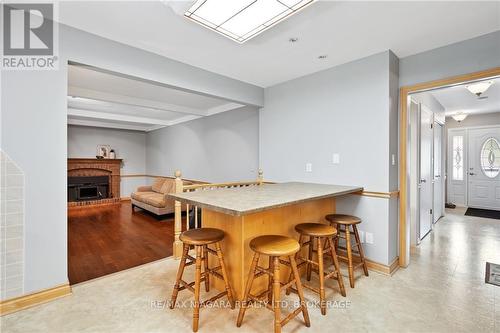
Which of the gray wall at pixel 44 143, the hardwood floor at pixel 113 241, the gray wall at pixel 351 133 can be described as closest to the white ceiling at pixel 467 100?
the gray wall at pixel 351 133

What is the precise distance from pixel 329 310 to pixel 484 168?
663 cm

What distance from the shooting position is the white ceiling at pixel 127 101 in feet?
11.8

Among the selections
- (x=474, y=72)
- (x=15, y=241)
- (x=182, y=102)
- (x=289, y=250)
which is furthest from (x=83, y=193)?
(x=474, y=72)

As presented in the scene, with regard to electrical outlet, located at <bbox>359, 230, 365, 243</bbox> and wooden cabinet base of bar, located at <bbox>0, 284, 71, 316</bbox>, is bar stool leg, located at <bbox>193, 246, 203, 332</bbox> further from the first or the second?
electrical outlet, located at <bbox>359, 230, 365, 243</bbox>

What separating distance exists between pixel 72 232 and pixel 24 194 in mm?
2764

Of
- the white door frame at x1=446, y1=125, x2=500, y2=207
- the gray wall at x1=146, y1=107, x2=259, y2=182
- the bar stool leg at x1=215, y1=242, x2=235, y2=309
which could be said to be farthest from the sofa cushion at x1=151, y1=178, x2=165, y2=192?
the white door frame at x1=446, y1=125, x2=500, y2=207

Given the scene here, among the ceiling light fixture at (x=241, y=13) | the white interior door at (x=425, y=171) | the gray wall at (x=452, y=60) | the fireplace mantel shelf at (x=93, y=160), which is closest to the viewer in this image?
the ceiling light fixture at (x=241, y=13)

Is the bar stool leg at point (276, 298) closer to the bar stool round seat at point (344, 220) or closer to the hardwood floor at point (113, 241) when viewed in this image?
the bar stool round seat at point (344, 220)

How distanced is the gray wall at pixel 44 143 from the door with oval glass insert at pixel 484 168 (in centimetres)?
804

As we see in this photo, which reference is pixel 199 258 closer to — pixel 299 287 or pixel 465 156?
pixel 299 287

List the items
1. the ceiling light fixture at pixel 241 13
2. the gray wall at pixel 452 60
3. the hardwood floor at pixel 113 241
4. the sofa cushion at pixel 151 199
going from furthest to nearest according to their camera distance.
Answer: the sofa cushion at pixel 151 199 → the hardwood floor at pixel 113 241 → the gray wall at pixel 452 60 → the ceiling light fixture at pixel 241 13

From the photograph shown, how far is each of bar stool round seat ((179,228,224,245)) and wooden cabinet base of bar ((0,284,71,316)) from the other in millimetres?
1265

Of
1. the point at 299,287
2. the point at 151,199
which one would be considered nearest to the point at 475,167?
the point at 299,287

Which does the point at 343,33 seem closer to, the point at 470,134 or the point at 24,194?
the point at 24,194
